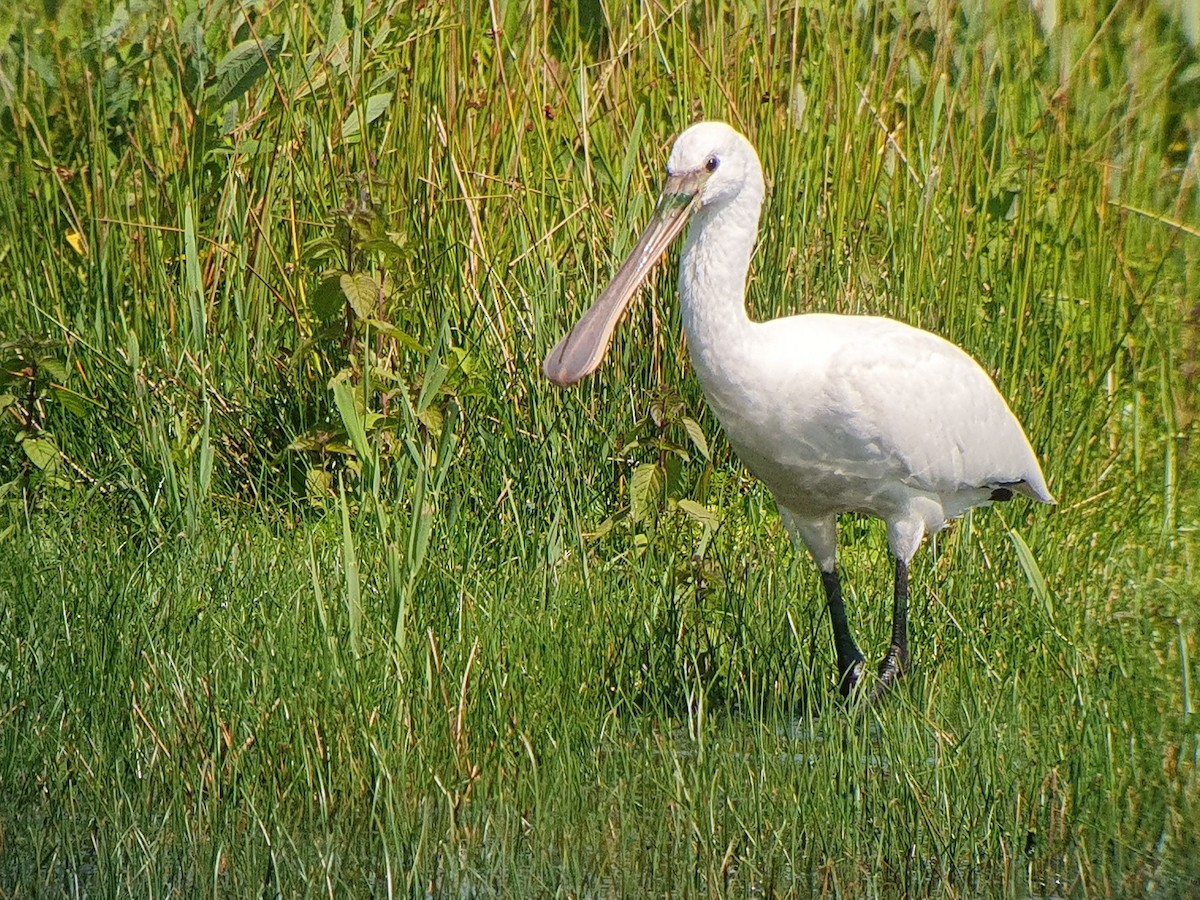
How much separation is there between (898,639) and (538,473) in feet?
3.58

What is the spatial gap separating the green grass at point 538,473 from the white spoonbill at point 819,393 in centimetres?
17

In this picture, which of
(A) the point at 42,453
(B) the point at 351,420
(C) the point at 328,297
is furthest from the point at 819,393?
(A) the point at 42,453

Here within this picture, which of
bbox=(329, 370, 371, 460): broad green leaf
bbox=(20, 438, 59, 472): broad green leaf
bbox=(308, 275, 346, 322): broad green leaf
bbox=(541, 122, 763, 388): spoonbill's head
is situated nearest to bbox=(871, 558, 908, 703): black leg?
bbox=(541, 122, 763, 388): spoonbill's head

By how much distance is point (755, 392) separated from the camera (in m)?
3.72

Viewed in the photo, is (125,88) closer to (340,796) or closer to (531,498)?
(531,498)

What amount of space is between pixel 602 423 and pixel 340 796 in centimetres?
187

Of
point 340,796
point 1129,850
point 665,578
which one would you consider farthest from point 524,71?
point 1129,850

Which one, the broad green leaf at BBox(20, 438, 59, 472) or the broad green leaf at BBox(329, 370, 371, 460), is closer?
the broad green leaf at BBox(329, 370, 371, 460)

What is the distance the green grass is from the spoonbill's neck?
53 centimetres

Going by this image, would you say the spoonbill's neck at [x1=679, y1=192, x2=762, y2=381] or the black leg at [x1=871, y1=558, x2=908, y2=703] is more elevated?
the spoonbill's neck at [x1=679, y1=192, x2=762, y2=381]

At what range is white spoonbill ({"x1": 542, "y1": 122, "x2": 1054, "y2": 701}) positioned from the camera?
146 inches

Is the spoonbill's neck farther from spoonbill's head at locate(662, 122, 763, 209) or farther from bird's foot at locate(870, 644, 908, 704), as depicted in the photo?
bird's foot at locate(870, 644, 908, 704)

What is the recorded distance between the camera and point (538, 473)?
181 inches

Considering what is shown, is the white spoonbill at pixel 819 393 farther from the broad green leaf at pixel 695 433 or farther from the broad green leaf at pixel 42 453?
the broad green leaf at pixel 42 453
